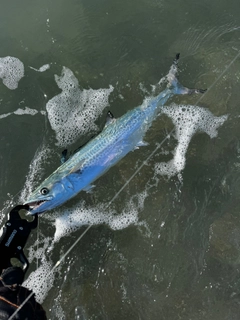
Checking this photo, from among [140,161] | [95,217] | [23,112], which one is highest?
[23,112]

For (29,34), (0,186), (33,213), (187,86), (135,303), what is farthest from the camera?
(29,34)

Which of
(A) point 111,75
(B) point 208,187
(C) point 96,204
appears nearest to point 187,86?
(A) point 111,75

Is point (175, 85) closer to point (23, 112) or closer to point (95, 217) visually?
point (95, 217)

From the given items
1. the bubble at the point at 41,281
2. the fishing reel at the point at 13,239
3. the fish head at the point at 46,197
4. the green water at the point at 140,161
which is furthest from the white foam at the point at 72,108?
the bubble at the point at 41,281

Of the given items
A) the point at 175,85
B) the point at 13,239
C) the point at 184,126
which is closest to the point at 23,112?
the point at 13,239

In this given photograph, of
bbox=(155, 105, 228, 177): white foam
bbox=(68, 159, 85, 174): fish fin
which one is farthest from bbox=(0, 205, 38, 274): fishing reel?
bbox=(155, 105, 228, 177): white foam

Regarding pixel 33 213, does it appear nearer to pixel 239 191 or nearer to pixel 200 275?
pixel 200 275

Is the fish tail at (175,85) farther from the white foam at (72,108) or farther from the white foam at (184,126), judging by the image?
the white foam at (72,108)
